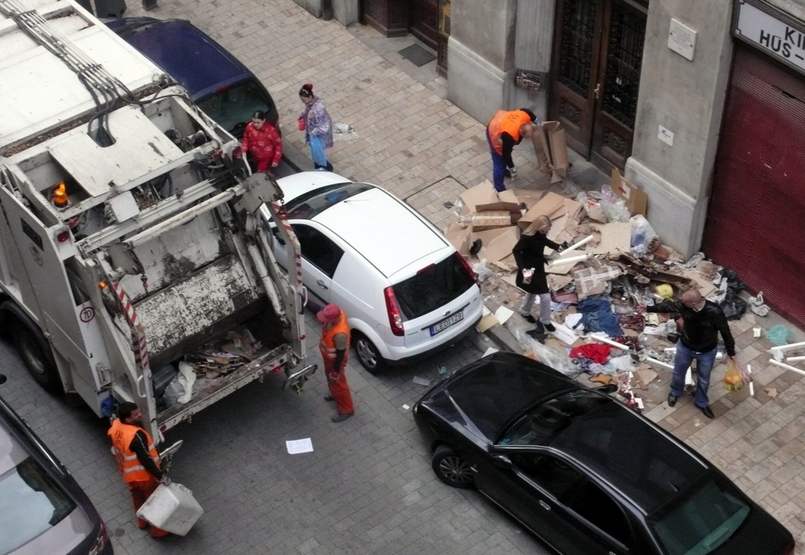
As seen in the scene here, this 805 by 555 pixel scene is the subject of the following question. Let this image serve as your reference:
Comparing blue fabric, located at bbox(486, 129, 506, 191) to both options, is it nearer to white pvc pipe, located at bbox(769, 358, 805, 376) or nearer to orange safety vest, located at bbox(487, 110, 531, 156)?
orange safety vest, located at bbox(487, 110, 531, 156)

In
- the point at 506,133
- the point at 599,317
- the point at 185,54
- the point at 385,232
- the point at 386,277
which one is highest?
the point at 185,54

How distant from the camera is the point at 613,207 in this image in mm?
14195

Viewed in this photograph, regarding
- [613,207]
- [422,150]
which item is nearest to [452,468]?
[613,207]

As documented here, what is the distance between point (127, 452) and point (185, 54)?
6750mm

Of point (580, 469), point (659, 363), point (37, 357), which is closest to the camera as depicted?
point (580, 469)

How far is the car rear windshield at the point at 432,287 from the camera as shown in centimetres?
1217

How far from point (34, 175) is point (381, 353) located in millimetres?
3967

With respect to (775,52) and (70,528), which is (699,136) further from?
(70,528)

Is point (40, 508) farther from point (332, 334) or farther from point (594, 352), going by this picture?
point (594, 352)

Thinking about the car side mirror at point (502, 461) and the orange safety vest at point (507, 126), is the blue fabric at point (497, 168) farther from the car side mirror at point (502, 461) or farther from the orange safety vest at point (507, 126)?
the car side mirror at point (502, 461)

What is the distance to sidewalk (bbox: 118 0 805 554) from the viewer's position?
1177cm

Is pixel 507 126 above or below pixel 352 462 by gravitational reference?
above

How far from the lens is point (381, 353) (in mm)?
12422

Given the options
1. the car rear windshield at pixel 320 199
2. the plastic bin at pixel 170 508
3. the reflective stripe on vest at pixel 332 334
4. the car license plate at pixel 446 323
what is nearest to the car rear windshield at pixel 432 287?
the car license plate at pixel 446 323
